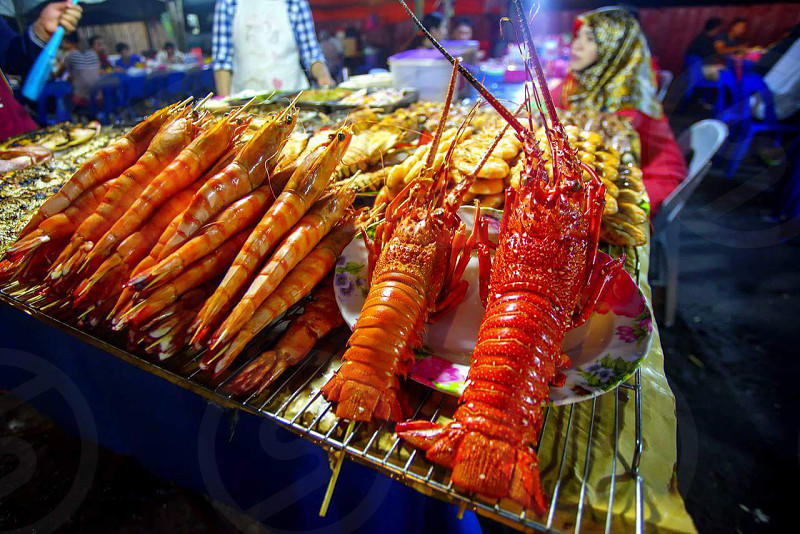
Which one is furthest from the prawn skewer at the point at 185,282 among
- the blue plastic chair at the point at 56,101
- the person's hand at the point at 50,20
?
the blue plastic chair at the point at 56,101

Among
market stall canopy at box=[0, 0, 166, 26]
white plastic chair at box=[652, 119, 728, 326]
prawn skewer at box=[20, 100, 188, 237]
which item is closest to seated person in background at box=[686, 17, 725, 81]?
white plastic chair at box=[652, 119, 728, 326]

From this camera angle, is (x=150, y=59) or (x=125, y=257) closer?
(x=125, y=257)

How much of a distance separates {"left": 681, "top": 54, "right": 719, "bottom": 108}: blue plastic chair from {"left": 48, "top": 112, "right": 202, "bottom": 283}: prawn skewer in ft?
41.4

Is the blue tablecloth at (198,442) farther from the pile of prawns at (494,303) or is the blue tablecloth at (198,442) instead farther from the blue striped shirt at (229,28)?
the blue striped shirt at (229,28)

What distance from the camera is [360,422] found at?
4.53ft

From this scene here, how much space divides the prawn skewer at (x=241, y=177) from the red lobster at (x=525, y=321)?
1028 millimetres

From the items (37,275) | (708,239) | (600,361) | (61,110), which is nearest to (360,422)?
(600,361)

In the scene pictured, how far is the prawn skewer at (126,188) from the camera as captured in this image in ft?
6.12

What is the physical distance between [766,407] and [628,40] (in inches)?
182

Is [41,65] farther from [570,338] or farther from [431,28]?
[431,28]

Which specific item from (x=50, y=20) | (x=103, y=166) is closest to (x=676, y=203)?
(x=103, y=166)

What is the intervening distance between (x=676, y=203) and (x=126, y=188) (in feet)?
13.9

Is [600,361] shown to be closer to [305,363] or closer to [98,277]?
[305,363]

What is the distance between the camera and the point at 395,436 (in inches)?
52.6
